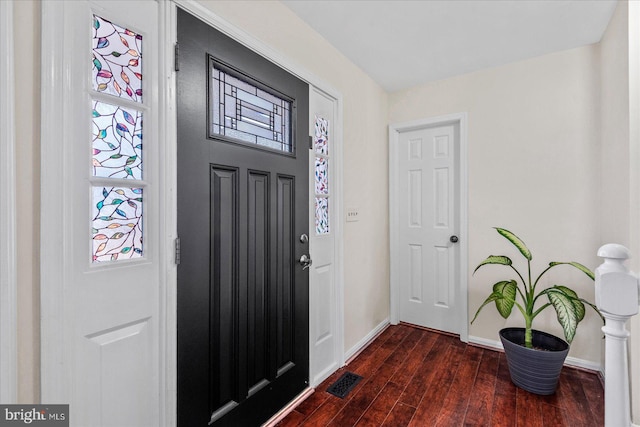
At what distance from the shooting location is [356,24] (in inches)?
79.5

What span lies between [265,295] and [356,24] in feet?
6.14

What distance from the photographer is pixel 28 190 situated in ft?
2.89

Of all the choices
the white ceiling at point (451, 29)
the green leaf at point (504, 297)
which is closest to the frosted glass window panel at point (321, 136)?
the white ceiling at point (451, 29)

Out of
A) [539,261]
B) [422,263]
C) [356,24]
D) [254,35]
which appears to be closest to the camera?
[254,35]

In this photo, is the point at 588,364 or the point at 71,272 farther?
the point at 588,364

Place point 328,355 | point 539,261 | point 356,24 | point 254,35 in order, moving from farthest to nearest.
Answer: point 539,261
point 328,355
point 356,24
point 254,35

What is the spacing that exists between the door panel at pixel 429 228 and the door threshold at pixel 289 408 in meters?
1.57

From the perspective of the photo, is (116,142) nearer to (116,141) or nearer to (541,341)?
(116,141)

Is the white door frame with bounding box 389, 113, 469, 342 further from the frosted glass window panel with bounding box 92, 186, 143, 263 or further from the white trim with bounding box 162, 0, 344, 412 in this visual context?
the frosted glass window panel with bounding box 92, 186, 143, 263

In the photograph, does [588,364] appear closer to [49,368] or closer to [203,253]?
[203,253]

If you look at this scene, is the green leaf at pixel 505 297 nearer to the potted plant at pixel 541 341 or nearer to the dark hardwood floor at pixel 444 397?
the potted plant at pixel 541 341

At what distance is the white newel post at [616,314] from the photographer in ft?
2.38

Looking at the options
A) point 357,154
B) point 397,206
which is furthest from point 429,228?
point 357,154

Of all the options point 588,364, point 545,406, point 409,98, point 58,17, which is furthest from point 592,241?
point 58,17
